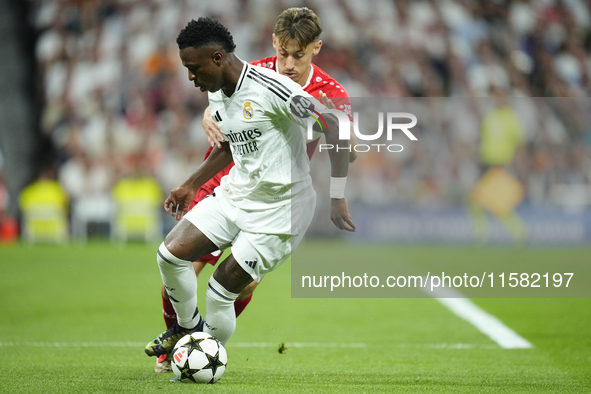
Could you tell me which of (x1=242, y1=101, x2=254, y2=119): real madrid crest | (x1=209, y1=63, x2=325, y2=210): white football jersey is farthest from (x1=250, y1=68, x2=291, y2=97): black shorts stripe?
(x1=242, y1=101, x2=254, y2=119): real madrid crest

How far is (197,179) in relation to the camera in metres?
4.57

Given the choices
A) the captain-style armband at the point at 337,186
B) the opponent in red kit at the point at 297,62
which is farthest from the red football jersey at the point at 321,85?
the captain-style armband at the point at 337,186

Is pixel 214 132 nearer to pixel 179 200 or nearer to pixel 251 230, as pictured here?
pixel 179 200

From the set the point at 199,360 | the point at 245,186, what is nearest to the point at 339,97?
the point at 245,186

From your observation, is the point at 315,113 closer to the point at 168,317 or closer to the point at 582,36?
the point at 168,317

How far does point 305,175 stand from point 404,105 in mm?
10708

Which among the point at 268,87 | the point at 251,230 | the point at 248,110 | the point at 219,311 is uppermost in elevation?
the point at 268,87

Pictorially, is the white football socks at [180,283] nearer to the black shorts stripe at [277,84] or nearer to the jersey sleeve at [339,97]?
the black shorts stripe at [277,84]

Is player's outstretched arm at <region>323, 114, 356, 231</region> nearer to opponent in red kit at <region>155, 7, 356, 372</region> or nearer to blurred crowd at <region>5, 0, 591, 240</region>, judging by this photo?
opponent in red kit at <region>155, 7, 356, 372</region>

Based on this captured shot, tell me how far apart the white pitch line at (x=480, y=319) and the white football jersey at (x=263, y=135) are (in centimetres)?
273

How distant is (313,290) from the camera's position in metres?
10.3

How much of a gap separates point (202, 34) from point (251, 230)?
3.71ft

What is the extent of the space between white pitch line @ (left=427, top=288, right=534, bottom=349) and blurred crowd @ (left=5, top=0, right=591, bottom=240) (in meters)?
5.84

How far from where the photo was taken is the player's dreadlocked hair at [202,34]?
3945 millimetres
